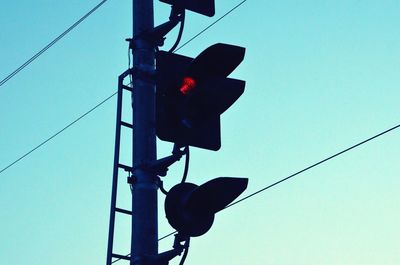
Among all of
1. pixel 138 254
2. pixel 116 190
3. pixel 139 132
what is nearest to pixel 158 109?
pixel 139 132

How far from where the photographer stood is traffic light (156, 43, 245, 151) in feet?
12.3

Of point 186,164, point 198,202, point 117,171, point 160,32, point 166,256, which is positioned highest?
point 160,32

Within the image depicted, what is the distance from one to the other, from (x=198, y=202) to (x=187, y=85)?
685 mm

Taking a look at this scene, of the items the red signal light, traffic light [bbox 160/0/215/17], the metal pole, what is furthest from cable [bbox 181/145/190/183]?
traffic light [bbox 160/0/215/17]

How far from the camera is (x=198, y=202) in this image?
3783mm

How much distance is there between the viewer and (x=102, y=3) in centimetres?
837

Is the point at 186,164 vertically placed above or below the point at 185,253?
above

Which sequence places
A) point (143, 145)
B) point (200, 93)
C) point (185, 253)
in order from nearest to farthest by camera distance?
point (200, 93) → point (185, 253) → point (143, 145)

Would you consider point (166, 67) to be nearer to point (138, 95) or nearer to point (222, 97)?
point (138, 95)

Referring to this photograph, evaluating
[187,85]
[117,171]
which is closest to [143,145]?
[117,171]

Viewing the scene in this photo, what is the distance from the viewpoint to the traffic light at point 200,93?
376 cm

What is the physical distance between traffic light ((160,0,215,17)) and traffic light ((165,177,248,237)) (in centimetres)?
138

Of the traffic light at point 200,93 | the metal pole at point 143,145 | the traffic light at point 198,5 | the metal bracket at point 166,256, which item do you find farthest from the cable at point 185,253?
the traffic light at point 198,5

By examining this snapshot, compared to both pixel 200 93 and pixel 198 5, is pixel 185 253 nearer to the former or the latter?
pixel 200 93
